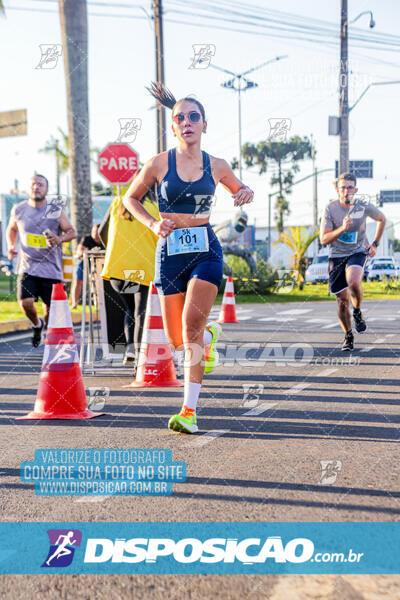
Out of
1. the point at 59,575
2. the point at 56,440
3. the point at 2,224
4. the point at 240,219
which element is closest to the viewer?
the point at 59,575

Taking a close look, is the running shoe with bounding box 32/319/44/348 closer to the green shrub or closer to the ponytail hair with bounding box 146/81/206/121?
the ponytail hair with bounding box 146/81/206/121

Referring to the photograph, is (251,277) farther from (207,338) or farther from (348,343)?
(207,338)

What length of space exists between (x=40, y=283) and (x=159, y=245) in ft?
15.1

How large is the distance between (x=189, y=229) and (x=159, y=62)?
18.7 metres

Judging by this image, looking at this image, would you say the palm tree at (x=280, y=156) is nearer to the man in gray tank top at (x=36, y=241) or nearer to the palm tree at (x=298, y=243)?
the palm tree at (x=298, y=243)

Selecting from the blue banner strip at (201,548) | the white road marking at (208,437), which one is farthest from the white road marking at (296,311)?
the blue banner strip at (201,548)

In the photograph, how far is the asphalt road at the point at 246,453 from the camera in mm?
A: 2520

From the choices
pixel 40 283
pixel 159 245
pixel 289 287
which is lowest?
pixel 289 287

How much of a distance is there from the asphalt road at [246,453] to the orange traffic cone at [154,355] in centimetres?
27

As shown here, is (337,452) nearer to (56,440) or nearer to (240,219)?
(56,440)

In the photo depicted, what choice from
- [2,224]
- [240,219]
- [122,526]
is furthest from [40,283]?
[2,224]

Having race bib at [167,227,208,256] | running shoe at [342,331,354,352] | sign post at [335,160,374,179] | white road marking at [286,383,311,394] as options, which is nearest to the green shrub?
sign post at [335,160,374,179]

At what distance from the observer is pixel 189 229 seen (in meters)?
4.98

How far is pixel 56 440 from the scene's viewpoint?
4.69 meters
